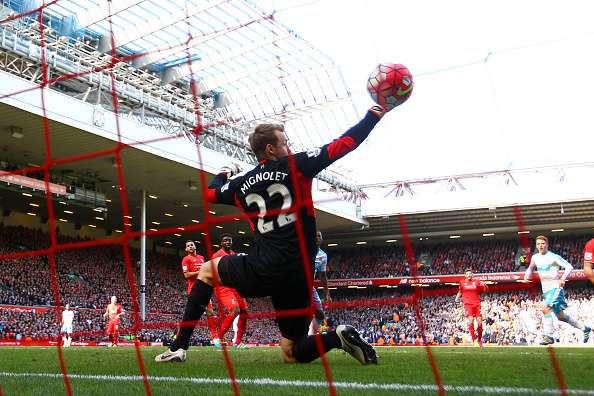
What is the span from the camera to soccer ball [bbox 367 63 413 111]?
151 inches

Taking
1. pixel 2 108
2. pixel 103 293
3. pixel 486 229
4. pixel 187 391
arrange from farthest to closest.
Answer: pixel 486 229
pixel 103 293
pixel 2 108
pixel 187 391

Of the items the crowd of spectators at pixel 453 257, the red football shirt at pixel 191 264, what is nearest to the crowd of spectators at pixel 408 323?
the crowd of spectators at pixel 453 257

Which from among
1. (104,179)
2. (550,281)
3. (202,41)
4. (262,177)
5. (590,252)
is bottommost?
(550,281)

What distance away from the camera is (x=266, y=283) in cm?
423

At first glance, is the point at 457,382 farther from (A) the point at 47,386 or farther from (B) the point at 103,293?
(B) the point at 103,293

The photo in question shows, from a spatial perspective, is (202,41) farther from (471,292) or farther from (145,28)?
(471,292)

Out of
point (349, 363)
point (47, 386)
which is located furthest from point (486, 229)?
point (47, 386)

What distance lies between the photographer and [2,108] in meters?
17.7

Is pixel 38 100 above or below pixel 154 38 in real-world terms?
below

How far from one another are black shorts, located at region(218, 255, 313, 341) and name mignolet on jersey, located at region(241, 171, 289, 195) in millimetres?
484

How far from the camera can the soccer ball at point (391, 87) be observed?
383 centimetres

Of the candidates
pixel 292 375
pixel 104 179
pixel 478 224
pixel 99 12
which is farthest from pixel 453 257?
pixel 292 375

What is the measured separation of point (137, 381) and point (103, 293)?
82.5 feet

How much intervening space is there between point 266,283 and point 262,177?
0.70 meters
